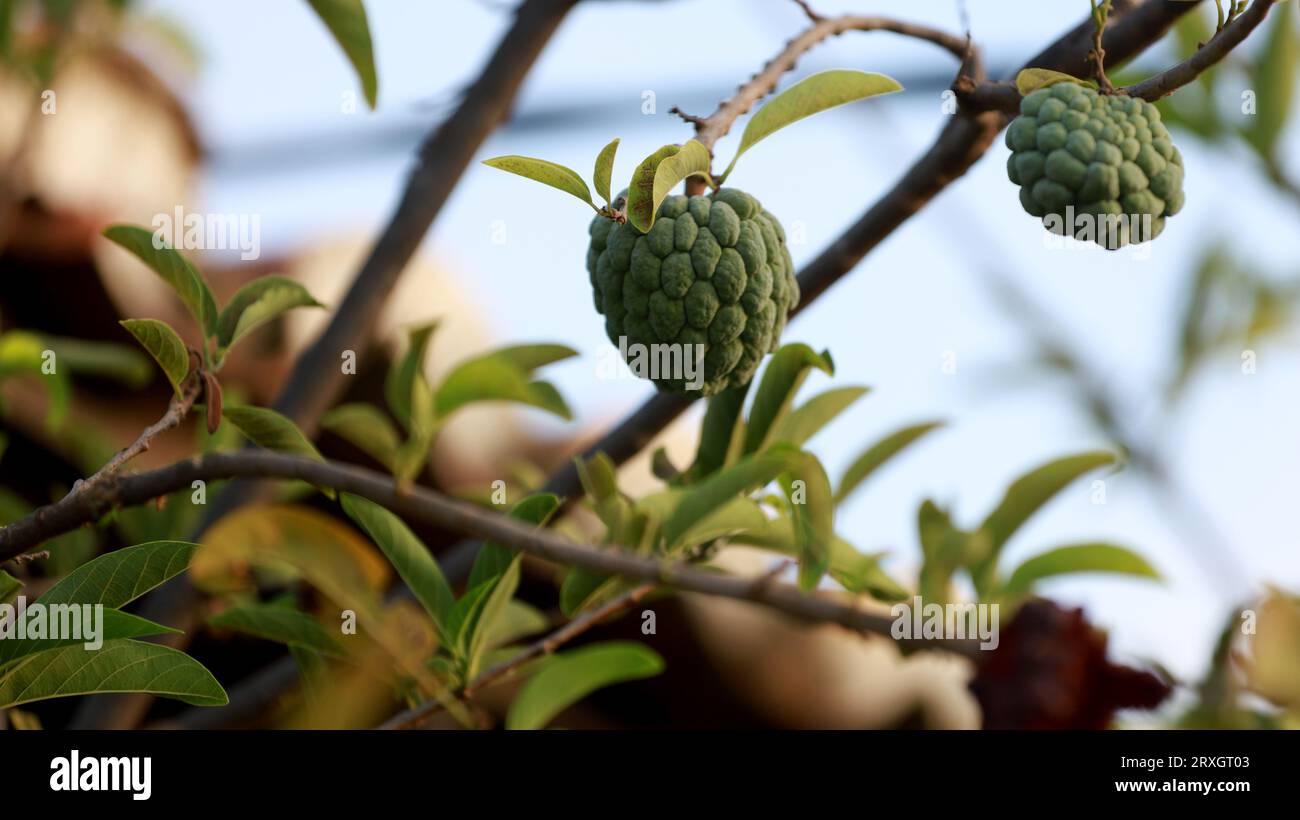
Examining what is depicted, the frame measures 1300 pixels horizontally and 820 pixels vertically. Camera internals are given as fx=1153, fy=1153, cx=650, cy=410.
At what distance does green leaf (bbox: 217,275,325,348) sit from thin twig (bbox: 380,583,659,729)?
394 mm

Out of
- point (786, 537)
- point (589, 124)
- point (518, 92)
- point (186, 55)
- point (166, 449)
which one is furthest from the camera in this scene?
point (186, 55)

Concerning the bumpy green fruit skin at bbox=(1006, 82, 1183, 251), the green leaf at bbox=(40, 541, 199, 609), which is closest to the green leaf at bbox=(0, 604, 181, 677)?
the green leaf at bbox=(40, 541, 199, 609)

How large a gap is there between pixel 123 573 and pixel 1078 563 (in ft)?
3.05

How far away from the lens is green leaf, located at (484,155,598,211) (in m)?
0.84

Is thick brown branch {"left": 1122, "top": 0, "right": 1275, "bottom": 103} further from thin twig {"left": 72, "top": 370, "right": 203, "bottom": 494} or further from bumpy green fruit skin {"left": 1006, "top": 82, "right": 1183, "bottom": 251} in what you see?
thin twig {"left": 72, "top": 370, "right": 203, "bottom": 494}

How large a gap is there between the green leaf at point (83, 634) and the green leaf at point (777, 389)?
61 cm

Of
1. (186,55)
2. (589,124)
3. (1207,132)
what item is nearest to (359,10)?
(589,124)

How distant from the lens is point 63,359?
6.02 ft

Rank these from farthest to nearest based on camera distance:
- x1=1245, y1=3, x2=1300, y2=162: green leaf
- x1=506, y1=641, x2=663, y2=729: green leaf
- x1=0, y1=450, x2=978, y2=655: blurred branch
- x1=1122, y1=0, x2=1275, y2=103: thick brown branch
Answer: x1=1245, y1=3, x2=1300, y2=162: green leaf → x1=506, y1=641, x2=663, y2=729: green leaf → x1=1122, y1=0, x2=1275, y2=103: thick brown branch → x1=0, y1=450, x2=978, y2=655: blurred branch

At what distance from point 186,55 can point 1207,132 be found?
114 inches

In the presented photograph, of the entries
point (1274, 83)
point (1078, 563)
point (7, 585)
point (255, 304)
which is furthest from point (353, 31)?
point (1274, 83)

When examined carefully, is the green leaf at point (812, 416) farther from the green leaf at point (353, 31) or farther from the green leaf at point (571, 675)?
the green leaf at point (353, 31)

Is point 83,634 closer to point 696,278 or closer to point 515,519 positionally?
point 515,519
